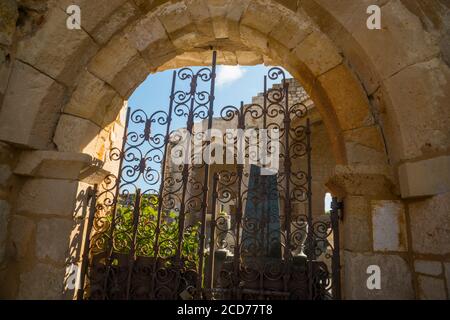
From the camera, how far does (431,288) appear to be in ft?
5.02

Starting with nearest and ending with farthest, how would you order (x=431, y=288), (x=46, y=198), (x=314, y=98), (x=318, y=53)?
(x=431, y=288)
(x=46, y=198)
(x=318, y=53)
(x=314, y=98)

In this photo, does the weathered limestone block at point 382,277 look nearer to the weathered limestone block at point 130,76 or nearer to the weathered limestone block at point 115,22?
the weathered limestone block at point 130,76

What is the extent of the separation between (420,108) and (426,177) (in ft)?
1.36

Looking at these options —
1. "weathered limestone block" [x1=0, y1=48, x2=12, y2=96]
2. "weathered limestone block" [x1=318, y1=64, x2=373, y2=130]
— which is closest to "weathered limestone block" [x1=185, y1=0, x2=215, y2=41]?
"weathered limestone block" [x1=318, y1=64, x2=373, y2=130]

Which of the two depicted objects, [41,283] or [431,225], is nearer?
[431,225]

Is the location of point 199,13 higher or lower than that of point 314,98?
higher

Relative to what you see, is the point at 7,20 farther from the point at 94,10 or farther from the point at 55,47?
the point at 94,10

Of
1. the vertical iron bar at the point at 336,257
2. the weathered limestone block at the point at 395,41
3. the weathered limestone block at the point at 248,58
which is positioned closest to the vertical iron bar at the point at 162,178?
the weathered limestone block at the point at 248,58

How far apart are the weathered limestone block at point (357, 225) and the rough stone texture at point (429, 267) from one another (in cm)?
26

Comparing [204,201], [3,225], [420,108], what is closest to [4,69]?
[3,225]

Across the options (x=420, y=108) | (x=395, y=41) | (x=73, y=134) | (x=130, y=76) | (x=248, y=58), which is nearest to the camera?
(x=420, y=108)

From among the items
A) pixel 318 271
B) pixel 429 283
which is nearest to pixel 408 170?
pixel 429 283

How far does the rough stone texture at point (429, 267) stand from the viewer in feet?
4.91

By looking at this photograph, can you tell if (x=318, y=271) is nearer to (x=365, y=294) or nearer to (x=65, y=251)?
(x=365, y=294)
